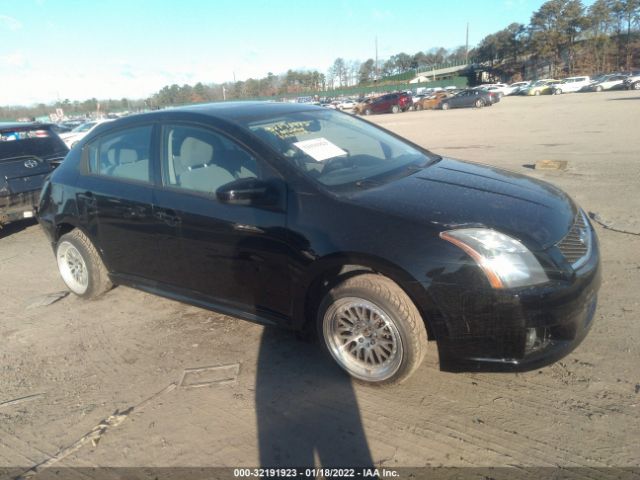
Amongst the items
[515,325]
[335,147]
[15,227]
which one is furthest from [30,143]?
[515,325]

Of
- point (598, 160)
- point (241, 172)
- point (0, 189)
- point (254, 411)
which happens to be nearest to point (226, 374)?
point (254, 411)

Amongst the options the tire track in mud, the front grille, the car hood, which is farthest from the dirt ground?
the car hood

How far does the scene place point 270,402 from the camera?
301cm

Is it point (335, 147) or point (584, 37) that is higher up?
point (584, 37)

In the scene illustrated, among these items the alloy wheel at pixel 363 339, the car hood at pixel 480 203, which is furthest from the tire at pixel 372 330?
the car hood at pixel 480 203

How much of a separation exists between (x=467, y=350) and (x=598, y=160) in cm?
863

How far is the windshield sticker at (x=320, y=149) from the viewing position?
11.5 ft

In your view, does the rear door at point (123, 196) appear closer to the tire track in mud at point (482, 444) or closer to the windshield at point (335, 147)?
the windshield at point (335, 147)

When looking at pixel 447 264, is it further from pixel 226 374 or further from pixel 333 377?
pixel 226 374

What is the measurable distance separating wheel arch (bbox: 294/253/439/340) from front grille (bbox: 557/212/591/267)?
813 mm

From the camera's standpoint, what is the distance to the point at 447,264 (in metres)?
2.63

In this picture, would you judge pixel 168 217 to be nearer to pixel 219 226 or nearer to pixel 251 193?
pixel 219 226

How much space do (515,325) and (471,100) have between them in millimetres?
40120

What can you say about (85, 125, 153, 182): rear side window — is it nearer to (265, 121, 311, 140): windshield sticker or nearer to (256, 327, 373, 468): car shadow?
(265, 121, 311, 140): windshield sticker
